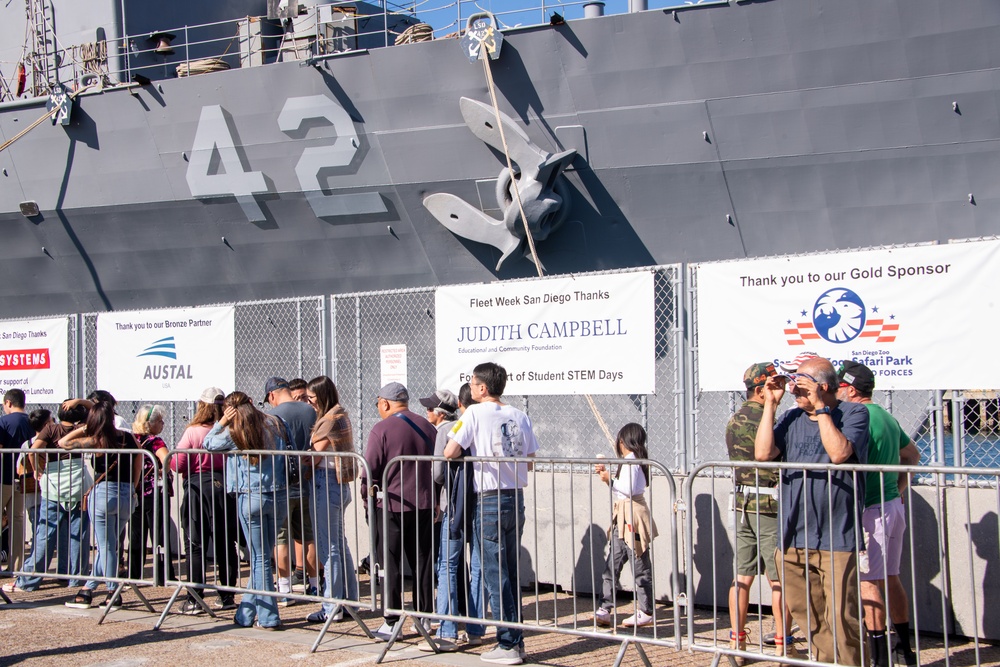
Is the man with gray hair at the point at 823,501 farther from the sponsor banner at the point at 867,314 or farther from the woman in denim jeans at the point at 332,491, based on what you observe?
the woman in denim jeans at the point at 332,491

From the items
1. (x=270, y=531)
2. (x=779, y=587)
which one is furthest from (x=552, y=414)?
(x=779, y=587)

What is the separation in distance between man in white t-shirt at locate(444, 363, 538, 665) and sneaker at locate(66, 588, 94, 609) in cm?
331

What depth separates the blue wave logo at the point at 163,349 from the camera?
1033cm

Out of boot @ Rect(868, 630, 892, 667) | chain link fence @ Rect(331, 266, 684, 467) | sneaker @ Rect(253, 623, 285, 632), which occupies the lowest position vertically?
sneaker @ Rect(253, 623, 285, 632)

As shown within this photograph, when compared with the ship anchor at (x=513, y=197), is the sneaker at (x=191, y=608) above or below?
below

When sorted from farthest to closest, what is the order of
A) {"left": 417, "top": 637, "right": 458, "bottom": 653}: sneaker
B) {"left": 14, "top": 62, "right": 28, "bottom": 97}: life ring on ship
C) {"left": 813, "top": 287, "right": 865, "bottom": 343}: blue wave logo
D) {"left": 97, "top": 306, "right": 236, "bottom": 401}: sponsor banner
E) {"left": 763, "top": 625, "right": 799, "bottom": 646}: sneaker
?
{"left": 14, "top": 62, "right": 28, "bottom": 97}: life ring on ship
{"left": 97, "top": 306, "right": 236, "bottom": 401}: sponsor banner
{"left": 813, "top": 287, "right": 865, "bottom": 343}: blue wave logo
{"left": 763, "top": 625, "right": 799, "bottom": 646}: sneaker
{"left": 417, "top": 637, "right": 458, "bottom": 653}: sneaker

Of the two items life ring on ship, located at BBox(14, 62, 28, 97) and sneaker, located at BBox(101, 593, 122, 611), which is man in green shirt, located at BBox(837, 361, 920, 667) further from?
life ring on ship, located at BBox(14, 62, 28, 97)

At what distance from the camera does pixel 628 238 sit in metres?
13.2

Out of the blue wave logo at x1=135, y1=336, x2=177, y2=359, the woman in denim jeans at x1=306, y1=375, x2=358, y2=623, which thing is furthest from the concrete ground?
the blue wave logo at x1=135, y1=336, x2=177, y2=359

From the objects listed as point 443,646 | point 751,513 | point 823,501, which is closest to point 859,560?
point 823,501

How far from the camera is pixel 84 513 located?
7770mm

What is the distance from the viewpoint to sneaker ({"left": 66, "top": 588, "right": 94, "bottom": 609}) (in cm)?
741

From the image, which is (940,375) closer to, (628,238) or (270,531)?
(270,531)

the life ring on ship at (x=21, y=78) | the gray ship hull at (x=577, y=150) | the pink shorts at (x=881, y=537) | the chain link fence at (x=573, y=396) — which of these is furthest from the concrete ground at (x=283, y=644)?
the life ring on ship at (x=21, y=78)
